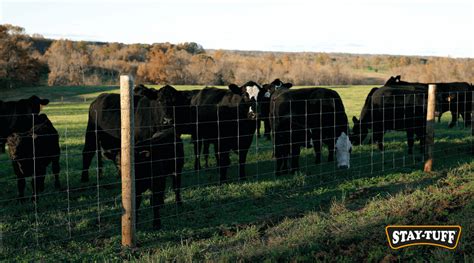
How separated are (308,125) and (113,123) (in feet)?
16.1

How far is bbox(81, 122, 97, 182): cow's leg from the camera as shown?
10.5 metres

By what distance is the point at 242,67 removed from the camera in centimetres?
6875

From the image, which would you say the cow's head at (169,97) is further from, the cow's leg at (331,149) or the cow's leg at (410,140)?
the cow's leg at (410,140)

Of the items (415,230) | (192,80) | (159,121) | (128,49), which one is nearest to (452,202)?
(415,230)

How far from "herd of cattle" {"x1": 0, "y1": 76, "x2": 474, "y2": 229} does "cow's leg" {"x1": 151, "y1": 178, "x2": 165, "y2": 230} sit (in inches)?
0.6

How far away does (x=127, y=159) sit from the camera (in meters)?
6.19

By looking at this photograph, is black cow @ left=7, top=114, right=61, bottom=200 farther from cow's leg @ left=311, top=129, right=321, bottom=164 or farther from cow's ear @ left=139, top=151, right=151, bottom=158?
cow's leg @ left=311, top=129, right=321, bottom=164

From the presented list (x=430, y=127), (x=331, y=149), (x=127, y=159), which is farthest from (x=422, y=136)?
(x=127, y=159)

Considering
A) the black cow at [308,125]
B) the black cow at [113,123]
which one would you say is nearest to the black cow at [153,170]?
the black cow at [113,123]

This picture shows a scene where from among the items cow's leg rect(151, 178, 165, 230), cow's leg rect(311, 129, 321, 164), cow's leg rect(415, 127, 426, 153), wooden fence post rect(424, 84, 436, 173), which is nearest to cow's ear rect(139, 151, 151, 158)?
cow's leg rect(151, 178, 165, 230)

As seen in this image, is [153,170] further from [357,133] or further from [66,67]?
[66,67]

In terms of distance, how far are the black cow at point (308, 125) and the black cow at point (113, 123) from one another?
3146 mm

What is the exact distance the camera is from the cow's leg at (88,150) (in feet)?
34.3

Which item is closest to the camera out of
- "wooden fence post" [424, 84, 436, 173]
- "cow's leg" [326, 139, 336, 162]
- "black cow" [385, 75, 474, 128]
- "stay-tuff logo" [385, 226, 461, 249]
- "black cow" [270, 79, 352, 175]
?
"stay-tuff logo" [385, 226, 461, 249]
